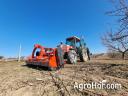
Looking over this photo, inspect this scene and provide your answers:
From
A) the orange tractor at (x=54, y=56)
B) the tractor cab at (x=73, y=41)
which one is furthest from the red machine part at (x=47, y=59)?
the tractor cab at (x=73, y=41)

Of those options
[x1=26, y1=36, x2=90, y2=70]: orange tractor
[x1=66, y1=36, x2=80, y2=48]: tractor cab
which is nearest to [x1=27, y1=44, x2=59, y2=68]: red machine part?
[x1=26, y1=36, x2=90, y2=70]: orange tractor

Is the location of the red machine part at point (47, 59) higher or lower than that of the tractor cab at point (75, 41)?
lower

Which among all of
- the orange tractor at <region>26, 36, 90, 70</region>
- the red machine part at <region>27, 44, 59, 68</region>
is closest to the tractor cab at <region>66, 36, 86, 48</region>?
the orange tractor at <region>26, 36, 90, 70</region>

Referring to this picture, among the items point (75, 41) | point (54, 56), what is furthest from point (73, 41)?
point (54, 56)

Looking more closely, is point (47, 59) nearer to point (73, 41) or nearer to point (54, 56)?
point (54, 56)

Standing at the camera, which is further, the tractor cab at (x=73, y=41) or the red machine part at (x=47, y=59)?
the tractor cab at (x=73, y=41)

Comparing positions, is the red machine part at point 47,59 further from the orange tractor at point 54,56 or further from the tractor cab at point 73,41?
the tractor cab at point 73,41

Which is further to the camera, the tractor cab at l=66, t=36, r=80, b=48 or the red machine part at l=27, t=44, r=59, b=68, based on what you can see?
the tractor cab at l=66, t=36, r=80, b=48

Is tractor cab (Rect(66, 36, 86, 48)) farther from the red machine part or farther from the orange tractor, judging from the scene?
the red machine part

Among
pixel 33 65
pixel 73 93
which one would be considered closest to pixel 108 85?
pixel 73 93

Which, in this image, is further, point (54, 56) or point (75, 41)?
point (75, 41)

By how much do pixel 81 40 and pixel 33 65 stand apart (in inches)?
239

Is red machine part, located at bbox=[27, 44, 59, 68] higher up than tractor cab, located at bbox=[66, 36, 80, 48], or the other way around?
tractor cab, located at bbox=[66, 36, 80, 48]

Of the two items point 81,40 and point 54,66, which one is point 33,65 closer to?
point 54,66
